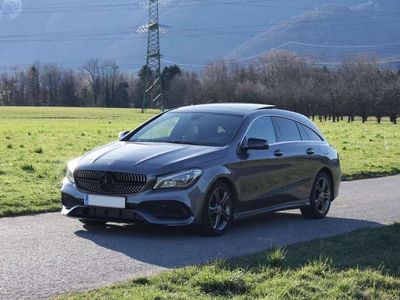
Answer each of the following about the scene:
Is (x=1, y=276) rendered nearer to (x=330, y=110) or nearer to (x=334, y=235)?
(x=334, y=235)

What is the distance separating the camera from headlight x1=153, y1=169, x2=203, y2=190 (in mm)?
8023

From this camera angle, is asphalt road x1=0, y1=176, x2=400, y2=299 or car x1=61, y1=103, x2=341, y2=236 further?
car x1=61, y1=103, x2=341, y2=236

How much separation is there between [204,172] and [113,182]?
1.08m

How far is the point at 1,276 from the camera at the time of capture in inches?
241

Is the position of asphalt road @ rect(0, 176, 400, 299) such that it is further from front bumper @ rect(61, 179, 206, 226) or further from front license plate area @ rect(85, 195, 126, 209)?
front license plate area @ rect(85, 195, 126, 209)

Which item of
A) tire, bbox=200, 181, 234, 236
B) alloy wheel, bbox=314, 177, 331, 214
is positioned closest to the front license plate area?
tire, bbox=200, 181, 234, 236

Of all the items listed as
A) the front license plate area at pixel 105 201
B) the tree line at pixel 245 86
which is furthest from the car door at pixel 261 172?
the tree line at pixel 245 86

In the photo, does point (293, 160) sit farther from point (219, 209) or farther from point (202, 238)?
point (202, 238)

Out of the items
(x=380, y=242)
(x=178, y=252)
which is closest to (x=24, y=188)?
(x=178, y=252)

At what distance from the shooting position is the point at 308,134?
36.0 ft

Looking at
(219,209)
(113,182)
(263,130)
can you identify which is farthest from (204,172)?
(263,130)

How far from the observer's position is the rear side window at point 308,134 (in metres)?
10.8

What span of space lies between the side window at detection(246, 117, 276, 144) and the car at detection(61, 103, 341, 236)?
0.05 ft

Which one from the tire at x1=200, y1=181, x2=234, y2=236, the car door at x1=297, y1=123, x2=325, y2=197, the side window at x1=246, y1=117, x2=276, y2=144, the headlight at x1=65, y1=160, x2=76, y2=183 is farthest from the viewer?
the car door at x1=297, y1=123, x2=325, y2=197
